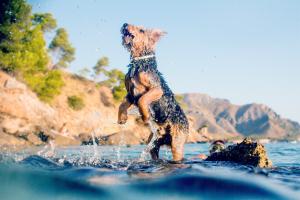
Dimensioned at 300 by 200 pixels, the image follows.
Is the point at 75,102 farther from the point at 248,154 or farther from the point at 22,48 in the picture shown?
the point at 248,154

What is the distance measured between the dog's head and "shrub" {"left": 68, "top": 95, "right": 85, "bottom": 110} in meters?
54.2

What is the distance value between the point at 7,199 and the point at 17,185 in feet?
0.64

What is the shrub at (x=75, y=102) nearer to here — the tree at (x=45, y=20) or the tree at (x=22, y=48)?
the tree at (x=22, y=48)

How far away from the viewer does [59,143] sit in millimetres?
33500

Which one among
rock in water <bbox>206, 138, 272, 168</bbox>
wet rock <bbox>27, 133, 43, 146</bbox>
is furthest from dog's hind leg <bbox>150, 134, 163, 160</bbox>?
wet rock <bbox>27, 133, 43, 146</bbox>

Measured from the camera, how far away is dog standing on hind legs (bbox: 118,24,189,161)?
21.3ft

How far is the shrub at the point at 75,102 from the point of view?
5962 cm

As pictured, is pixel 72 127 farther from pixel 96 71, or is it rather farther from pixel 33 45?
pixel 96 71

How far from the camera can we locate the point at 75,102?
5962 centimetres

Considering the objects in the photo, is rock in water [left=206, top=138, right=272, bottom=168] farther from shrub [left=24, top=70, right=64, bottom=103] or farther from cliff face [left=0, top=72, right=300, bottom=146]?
shrub [left=24, top=70, right=64, bottom=103]

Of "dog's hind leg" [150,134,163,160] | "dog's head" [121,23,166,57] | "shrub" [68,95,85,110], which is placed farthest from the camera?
"shrub" [68,95,85,110]

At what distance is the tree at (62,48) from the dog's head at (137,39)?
64103mm

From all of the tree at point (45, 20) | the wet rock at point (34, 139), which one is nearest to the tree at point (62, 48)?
the tree at point (45, 20)

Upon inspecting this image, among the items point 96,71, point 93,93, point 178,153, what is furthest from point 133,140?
point 178,153
